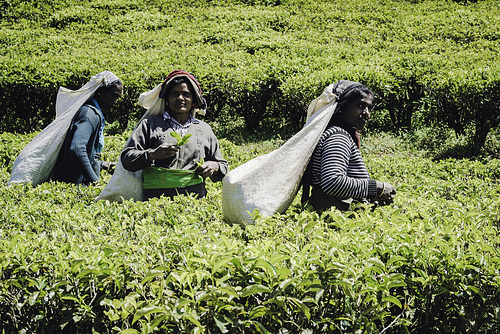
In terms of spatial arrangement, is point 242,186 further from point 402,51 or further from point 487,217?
point 402,51

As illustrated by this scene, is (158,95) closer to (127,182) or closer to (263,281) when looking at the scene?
(127,182)

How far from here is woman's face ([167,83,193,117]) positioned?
3.62m

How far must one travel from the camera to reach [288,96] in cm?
854

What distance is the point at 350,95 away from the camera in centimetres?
284

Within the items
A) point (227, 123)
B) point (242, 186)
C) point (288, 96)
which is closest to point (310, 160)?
point (242, 186)

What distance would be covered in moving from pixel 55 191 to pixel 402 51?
11870mm

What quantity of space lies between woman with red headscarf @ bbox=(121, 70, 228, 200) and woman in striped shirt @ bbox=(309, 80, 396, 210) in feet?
3.60

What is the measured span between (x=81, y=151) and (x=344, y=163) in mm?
2531

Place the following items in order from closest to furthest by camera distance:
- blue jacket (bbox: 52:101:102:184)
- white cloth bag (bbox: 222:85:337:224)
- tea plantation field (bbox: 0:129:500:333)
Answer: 1. tea plantation field (bbox: 0:129:500:333)
2. white cloth bag (bbox: 222:85:337:224)
3. blue jacket (bbox: 52:101:102:184)

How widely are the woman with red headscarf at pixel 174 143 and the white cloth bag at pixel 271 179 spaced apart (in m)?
0.83

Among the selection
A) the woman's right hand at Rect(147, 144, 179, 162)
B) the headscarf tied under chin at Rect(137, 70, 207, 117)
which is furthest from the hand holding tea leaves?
the headscarf tied under chin at Rect(137, 70, 207, 117)

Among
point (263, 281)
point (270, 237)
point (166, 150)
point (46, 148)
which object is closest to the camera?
point (263, 281)

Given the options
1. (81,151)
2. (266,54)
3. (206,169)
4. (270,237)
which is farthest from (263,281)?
(266,54)

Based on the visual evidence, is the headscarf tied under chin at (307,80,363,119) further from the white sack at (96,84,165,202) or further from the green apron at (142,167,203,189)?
the white sack at (96,84,165,202)
